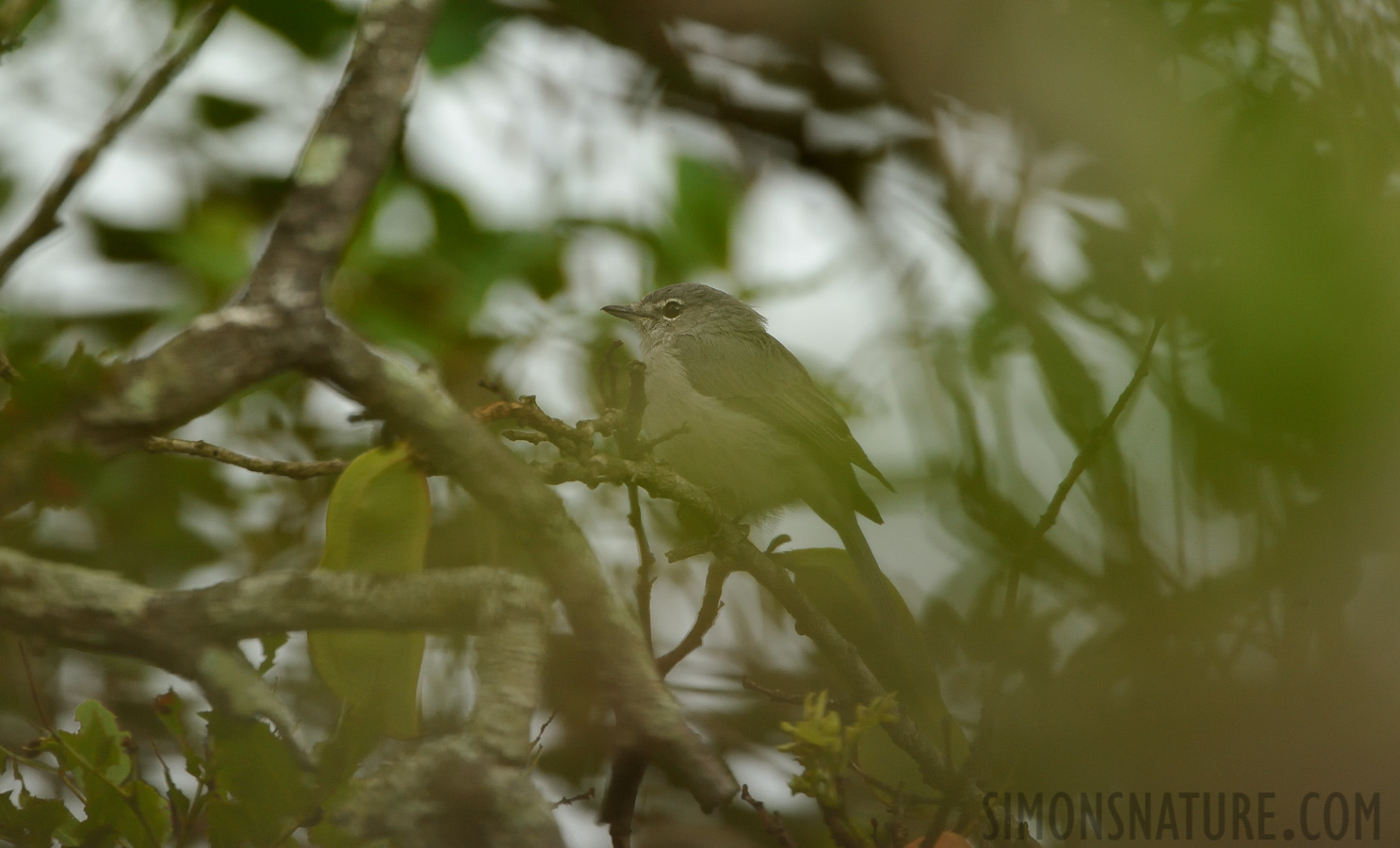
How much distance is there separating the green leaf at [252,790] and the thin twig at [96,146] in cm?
96

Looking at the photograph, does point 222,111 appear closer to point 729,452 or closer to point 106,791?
point 729,452

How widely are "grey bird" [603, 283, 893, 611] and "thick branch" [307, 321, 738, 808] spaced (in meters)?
2.32

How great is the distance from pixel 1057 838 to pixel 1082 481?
1.03m

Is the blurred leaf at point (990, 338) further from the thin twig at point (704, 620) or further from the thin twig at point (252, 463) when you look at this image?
the thin twig at point (252, 463)

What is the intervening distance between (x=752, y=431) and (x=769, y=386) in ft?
0.81

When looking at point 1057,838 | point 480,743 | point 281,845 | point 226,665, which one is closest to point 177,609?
point 226,665

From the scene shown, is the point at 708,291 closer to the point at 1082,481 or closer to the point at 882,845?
the point at 1082,481

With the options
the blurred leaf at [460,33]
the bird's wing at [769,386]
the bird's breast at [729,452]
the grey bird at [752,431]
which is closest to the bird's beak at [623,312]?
the grey bird at [752,431]

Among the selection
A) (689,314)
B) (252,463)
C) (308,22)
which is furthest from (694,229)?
(252,463)

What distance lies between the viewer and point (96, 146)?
7.64 feet

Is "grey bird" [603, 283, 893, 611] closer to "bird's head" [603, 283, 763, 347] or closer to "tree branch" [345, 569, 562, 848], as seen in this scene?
"bird's head" [603, 283, 763, 347]

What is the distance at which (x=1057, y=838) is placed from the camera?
306cm

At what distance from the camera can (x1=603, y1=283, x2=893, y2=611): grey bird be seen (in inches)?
172

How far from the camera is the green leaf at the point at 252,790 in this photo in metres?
1.85
